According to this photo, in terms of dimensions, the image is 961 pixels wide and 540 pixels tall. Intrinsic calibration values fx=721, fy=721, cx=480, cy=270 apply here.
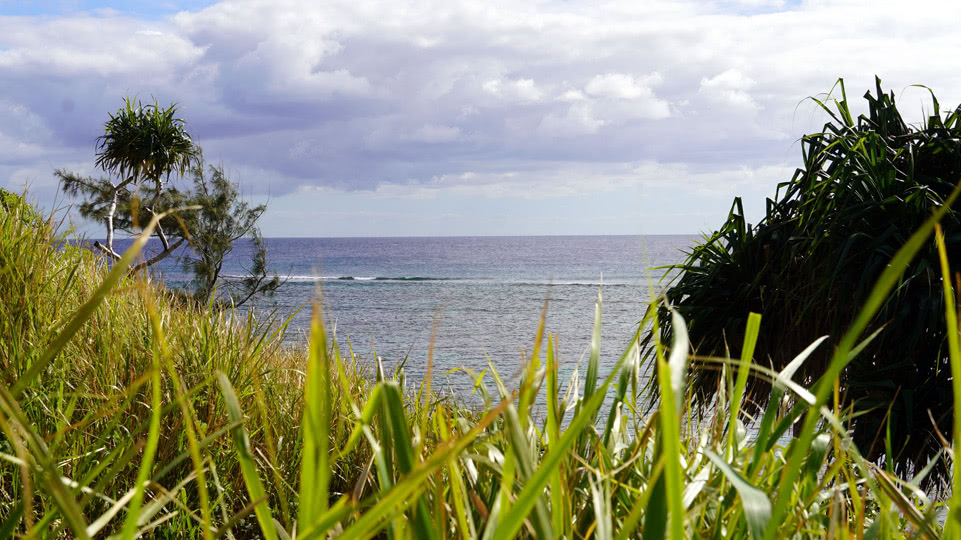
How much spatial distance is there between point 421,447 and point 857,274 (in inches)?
147

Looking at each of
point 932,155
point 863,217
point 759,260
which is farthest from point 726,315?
point 932,155

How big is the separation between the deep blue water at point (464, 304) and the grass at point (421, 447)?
0.51ft

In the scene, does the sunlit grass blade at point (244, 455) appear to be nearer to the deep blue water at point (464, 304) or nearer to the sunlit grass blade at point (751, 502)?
the deep blue water at point (464, 304)

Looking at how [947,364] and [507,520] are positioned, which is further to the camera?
[947,364]

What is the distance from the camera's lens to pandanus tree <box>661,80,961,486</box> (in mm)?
3859

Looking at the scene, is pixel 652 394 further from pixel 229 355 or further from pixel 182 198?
pixel 182 198

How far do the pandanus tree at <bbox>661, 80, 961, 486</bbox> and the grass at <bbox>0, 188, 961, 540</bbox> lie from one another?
6.77ft

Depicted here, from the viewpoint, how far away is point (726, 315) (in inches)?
187

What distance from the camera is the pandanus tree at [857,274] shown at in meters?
3.86

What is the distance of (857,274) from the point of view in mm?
4160

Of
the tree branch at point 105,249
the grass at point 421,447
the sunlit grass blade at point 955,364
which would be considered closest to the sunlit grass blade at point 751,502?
the grass at point 421,447

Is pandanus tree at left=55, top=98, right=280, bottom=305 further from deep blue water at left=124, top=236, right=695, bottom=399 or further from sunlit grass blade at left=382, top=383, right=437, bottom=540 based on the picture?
sunlit grass blade at left=382, top=383, right=437, bottom=540

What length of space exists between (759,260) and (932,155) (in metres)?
1.18

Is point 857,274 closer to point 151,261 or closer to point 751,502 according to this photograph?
point 751,502
